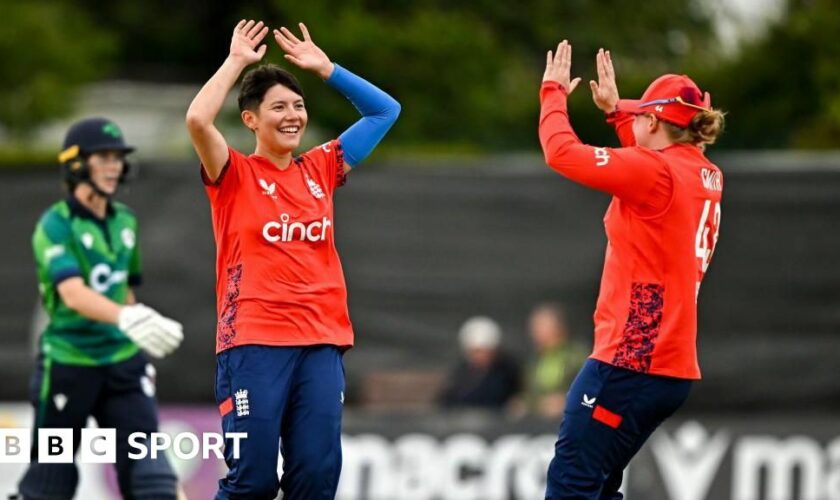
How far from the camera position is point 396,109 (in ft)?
24.8

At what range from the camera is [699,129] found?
285 inches

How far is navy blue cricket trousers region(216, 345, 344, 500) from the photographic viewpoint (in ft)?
22.6

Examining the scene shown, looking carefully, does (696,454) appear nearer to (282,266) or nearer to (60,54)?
(282,266)

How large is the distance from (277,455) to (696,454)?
5.95 m

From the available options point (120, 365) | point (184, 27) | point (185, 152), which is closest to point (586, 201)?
point (120, 365)

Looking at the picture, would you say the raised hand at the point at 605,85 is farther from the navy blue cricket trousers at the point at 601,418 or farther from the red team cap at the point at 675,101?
the navy blue cricket trousers at the point at 601,418

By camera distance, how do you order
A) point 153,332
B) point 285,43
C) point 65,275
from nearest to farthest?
point 285,43, point 153,332, point 65,275

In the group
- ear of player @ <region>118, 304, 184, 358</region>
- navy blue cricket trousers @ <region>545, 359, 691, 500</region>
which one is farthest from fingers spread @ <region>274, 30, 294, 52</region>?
navy blue cricket trousers @ <region>545, 359, 691, 500</region>

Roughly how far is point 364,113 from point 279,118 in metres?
0.57

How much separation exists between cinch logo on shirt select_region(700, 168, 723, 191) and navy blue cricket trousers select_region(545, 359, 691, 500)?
2.77 feet

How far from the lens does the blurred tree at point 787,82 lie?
1839 cm

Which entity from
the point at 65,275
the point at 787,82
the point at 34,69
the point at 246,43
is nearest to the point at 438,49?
the point at 787,82

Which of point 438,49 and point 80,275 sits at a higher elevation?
point 438,49

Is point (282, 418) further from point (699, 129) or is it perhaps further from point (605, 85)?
point (699, 129)
